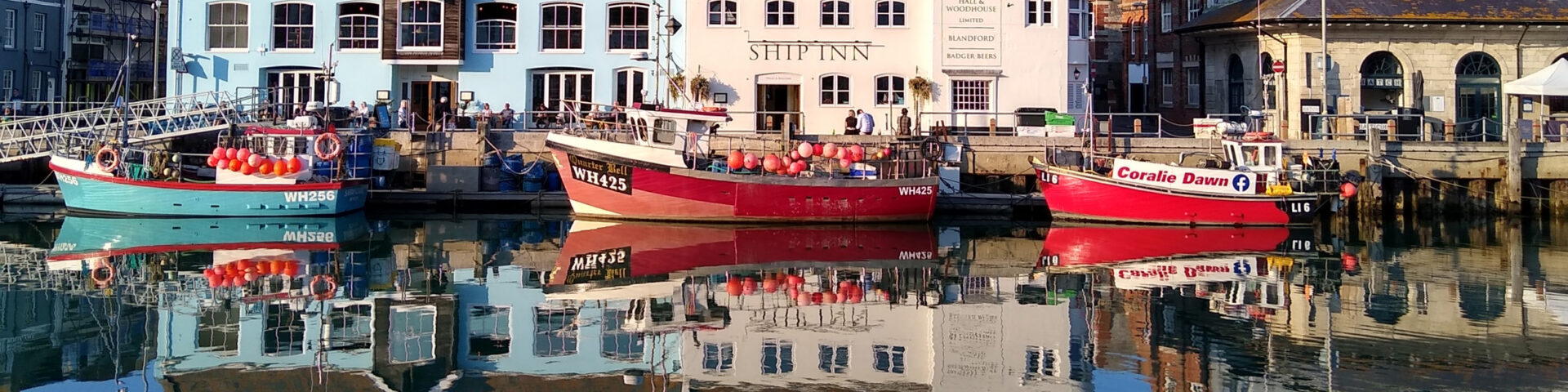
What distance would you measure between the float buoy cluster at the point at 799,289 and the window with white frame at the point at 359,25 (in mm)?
18871

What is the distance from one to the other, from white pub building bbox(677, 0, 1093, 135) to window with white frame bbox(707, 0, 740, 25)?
0.02 m

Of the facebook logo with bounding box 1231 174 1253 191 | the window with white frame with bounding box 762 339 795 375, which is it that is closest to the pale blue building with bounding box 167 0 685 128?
the facebook logo with bounding box 1231 174 1253 191

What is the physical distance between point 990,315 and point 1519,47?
24073 millimetres

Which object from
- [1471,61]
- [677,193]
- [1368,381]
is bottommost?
[1368,381]

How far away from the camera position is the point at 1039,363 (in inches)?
658

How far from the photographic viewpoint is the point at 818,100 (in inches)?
1453

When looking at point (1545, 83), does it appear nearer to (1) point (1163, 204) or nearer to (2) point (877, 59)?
(1) point (1163, 204)

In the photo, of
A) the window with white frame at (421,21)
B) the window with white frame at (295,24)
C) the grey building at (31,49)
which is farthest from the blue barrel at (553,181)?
the grey building at (31,49)

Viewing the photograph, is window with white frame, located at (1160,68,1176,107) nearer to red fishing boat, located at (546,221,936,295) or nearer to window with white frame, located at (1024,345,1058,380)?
red fishing boat, located at (546,221,936,295)

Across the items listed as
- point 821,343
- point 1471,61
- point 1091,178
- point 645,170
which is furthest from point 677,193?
point 1471,61

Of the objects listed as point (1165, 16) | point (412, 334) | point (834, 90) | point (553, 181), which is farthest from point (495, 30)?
point (412, 334)

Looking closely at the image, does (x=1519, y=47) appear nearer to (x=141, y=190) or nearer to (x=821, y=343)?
(x=821, y=343)

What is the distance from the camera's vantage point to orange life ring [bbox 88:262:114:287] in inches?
862

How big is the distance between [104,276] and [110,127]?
12.2m
